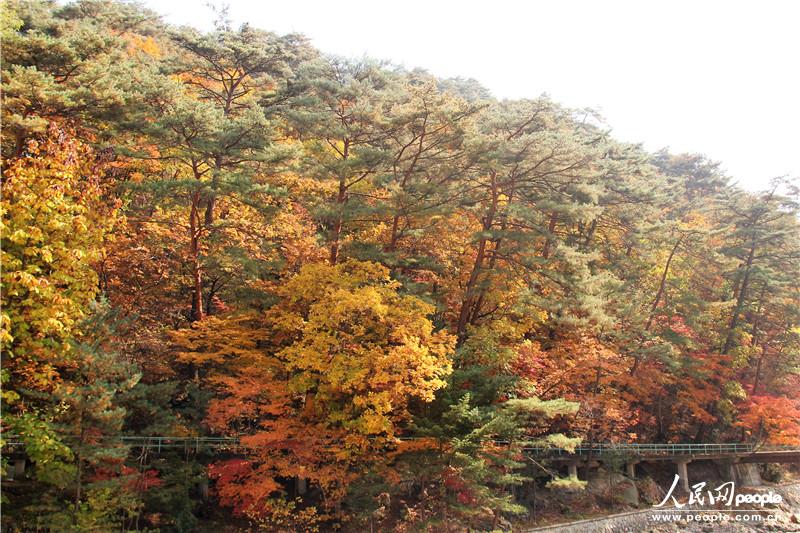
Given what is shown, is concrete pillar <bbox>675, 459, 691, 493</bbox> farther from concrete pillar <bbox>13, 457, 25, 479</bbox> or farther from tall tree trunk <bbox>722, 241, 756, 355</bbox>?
concrete pillar <bbox>13, 457, 25, 479</bbox>

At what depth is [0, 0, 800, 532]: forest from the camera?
40.3 ft

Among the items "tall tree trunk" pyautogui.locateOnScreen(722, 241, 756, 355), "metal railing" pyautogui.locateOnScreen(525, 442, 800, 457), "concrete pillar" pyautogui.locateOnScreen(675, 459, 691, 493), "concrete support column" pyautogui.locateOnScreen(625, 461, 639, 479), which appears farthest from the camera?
"tall tree trunk" pyautogui.locateOnScreen(722, 241, 756, 355)

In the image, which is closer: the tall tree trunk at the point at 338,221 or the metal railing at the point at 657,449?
the tall tree trunk at the point at 338,221

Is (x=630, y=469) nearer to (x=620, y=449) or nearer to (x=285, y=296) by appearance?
(x=620, y=449)

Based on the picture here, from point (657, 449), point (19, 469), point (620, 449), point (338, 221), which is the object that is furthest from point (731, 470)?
point (19, 469)

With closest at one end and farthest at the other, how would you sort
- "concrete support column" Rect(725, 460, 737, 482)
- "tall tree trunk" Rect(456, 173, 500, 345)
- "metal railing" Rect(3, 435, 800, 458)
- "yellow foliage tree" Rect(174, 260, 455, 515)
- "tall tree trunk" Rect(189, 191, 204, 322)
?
"metal railing" Rect(3, 435, 800, 458) → "yellow foliage tree" Rect(174, 260, 455, 515) → "tall tree trunk" Rect(189, 191, 204, 322) → "tall tree trunk" Rect(456, 173, 500, 345) → "concrete support column" Rect(725, 460, 737, 482)

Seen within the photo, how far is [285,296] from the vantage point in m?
17.5

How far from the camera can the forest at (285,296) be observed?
484 inches

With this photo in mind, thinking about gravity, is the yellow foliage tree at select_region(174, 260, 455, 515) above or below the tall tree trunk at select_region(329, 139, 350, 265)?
below

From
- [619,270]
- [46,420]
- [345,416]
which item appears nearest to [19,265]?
[46,420]

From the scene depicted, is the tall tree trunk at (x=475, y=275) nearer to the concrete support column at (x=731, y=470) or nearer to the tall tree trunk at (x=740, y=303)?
the tall tree trunk at (x=740, y=303)

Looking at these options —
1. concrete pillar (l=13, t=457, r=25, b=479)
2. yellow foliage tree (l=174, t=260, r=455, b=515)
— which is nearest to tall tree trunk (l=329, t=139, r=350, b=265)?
yellow foliage tree (l=174, t=260, r=455, b=515)

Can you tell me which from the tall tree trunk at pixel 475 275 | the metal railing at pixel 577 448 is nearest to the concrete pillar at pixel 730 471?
the metal railing at pixel 577 448

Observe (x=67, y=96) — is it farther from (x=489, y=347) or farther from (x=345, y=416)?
(x=489, y=347)
